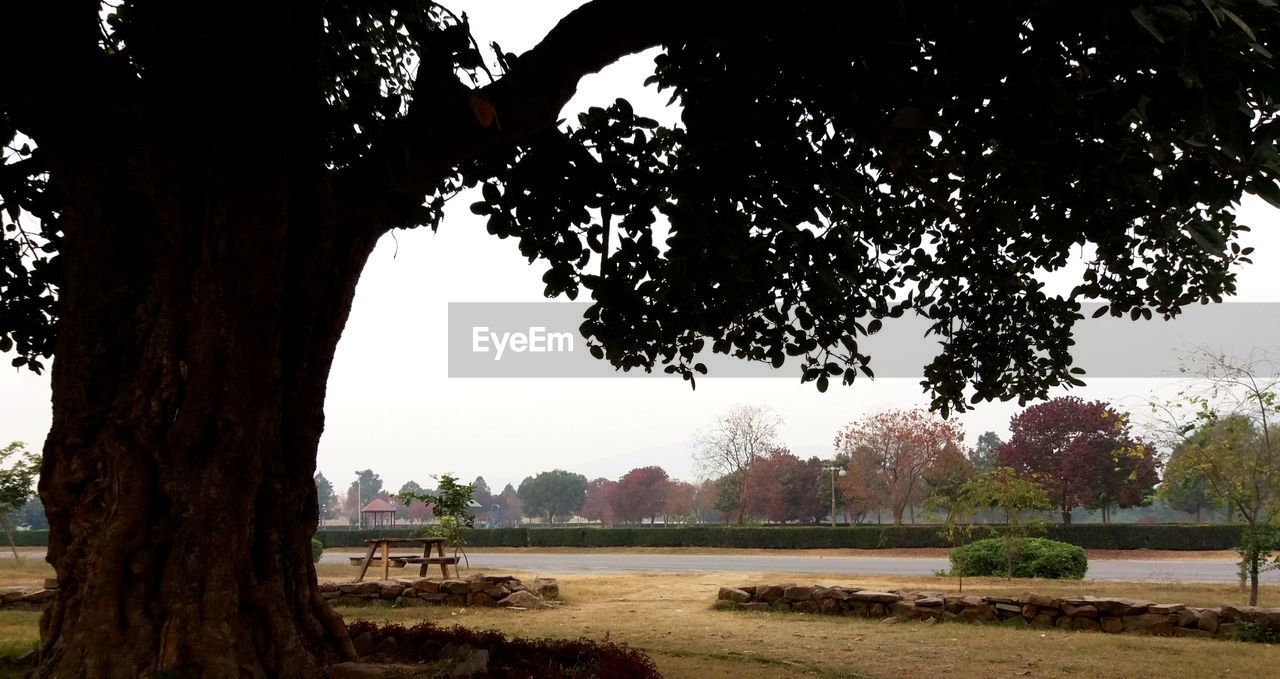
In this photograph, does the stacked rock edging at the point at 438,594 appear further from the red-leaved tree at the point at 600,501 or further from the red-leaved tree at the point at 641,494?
the red-leaved tree at the point at 600,501

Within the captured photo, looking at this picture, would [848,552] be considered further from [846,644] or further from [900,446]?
[846,644]

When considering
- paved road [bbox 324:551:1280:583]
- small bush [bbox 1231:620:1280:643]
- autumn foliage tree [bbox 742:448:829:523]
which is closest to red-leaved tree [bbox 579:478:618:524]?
autumn foliage tree [bbox 742:448:829:523]

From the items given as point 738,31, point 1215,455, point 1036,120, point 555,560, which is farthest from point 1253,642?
point 555,560

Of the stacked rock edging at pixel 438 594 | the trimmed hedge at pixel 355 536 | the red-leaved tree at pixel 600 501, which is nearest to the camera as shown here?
the stacked rock edging at pixel 438 594

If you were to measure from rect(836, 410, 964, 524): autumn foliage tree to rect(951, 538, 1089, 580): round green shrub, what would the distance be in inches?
785

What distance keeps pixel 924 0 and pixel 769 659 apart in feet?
18.2

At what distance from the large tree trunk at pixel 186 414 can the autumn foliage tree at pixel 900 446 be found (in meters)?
36.1

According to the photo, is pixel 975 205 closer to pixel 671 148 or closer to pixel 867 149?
pixel 867 149

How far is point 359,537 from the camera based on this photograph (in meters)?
39.9

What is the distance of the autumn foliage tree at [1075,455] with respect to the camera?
43.9 meters

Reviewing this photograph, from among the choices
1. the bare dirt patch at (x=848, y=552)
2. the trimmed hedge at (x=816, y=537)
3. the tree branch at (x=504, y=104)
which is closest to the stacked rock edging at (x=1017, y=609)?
the tree branch at (x=504, y=104)

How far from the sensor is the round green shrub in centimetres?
1770

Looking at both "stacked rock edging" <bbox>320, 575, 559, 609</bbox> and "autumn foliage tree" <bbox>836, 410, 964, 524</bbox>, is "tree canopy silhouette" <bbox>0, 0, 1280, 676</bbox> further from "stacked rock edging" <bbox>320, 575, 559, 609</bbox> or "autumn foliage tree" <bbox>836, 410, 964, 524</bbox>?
"autumn foliage tree" <bbox>836, 410, 964, 524</bbox>

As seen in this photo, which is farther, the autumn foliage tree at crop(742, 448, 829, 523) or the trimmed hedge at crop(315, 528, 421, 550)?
the autumn foliage tree at crop(742, 448, 829, 523)
